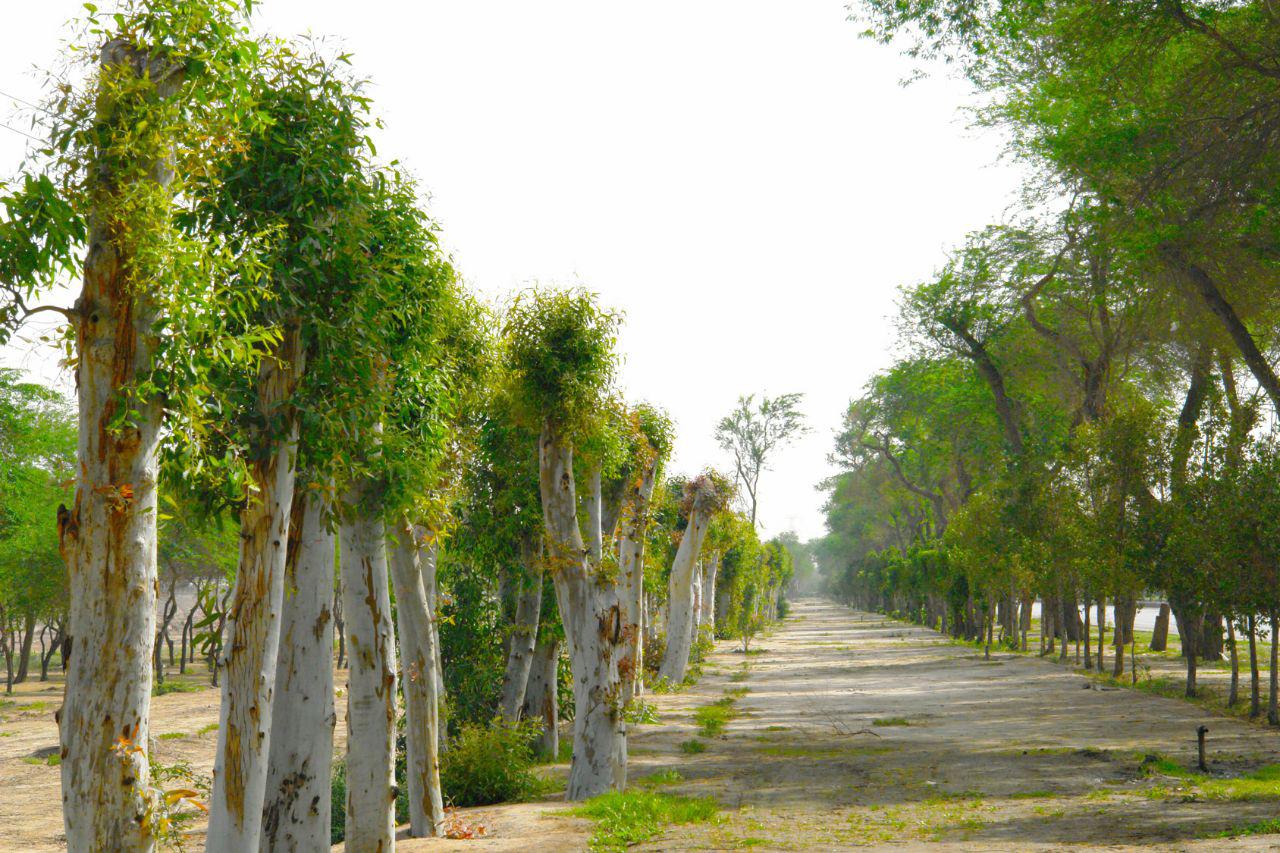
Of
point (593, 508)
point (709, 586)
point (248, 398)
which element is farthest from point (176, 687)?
point (248, 398)

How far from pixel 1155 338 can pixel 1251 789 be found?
22506mm

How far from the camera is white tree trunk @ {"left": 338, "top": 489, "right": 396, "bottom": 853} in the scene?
10.5 meters

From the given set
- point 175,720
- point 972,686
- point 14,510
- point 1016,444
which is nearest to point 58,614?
point 14,510

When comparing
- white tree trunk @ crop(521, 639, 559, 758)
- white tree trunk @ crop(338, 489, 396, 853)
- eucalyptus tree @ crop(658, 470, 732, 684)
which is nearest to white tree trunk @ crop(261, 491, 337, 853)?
white tree trunk @ crop(338, 489, 396, 853)

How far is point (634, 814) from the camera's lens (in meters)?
13.3

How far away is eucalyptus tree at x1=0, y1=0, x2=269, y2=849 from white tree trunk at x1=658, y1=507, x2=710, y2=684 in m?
25.1

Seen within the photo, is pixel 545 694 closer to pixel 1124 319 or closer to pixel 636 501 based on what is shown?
pixel 636 501

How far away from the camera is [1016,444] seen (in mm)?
40344

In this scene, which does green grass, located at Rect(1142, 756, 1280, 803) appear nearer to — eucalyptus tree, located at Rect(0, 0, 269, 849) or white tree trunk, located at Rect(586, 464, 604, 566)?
white tree trunk, located at Rect(586, 464, 604, 566)

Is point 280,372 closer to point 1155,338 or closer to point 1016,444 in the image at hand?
point 1155,338

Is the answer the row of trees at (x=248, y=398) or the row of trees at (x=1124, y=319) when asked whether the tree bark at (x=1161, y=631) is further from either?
the row of trees at (x=248, y=398)

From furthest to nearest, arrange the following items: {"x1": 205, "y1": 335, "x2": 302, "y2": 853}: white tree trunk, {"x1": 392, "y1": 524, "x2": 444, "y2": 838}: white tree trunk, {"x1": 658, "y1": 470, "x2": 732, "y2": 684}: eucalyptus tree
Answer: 1. {"x1": 658, "y1": 470, "x2": 732, "y2": 684}: eucalyptus tree
2. {"x1": 392, "y1": 524, "x2": 444, "y2": 838}: white tree trunk
3. {"x1": 205, "y1": 335, "x2": 302, "y2": 853}: white tree trunk

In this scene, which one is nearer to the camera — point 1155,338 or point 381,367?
point 381,367

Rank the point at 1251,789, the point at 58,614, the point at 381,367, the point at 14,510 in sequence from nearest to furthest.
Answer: the point at 381,367, the point at 1251,789, the point at 14,510, the point at 58,614
